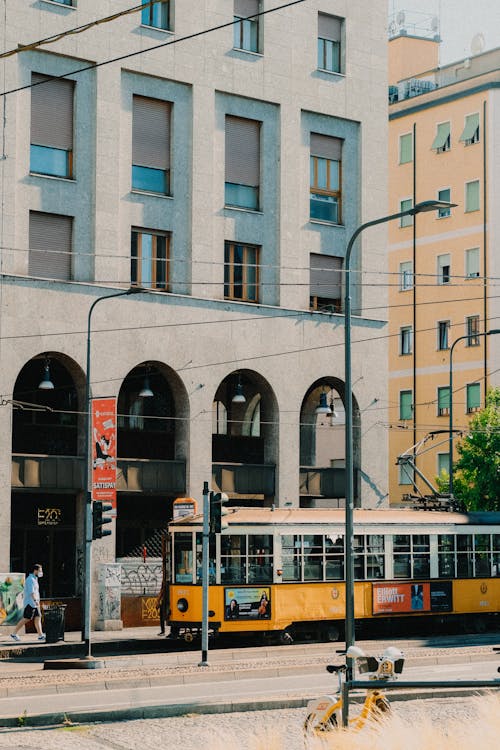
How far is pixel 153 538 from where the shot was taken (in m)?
41.8

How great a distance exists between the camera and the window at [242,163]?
1710 inches

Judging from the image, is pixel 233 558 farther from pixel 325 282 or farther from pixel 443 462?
pixel 443 462

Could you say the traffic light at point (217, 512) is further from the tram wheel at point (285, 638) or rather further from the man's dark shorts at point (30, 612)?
the man's dark shorts at point (30, 612)

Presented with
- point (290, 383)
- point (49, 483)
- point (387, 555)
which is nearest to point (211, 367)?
point (290, 383)

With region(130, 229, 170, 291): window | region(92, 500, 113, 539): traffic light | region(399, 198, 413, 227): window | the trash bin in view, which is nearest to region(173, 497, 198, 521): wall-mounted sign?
the trash bin

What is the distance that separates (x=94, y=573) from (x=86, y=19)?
14670 millimetres

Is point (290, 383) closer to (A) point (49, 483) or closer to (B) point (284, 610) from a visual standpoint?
(A) point (49, 483)

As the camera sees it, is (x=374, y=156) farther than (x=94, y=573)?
Yes

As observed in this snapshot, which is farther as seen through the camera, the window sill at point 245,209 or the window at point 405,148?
the window at point 405,148

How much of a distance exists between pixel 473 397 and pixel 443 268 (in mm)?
6291

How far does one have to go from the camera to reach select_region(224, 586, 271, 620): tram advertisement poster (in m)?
32.7

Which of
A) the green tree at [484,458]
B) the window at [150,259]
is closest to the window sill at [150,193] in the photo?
the window at [150,259]

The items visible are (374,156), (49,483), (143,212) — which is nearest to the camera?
(49,483)

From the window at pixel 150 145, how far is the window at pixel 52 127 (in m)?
2.11
